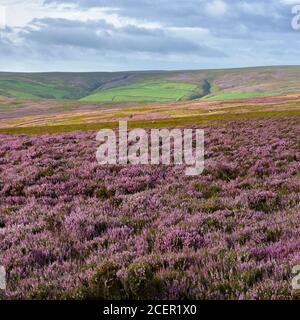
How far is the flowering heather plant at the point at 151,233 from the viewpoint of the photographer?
19.7ft

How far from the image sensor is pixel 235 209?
1016cm

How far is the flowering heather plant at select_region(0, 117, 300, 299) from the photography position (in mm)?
6000

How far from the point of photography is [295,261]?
634cm

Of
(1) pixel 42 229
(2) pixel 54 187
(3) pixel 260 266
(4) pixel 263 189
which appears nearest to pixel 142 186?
(2) pixel 54 187

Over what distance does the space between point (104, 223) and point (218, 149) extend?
14401 millimetres

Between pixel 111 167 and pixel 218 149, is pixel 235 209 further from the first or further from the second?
pixel 218 149

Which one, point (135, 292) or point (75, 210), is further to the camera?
point (75, 210)

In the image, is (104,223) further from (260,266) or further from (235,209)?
(260,266)

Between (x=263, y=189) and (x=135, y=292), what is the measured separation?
7969 mm

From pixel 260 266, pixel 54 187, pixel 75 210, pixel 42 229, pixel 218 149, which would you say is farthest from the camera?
pixel 218 149

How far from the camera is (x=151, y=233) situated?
8.52 metres
